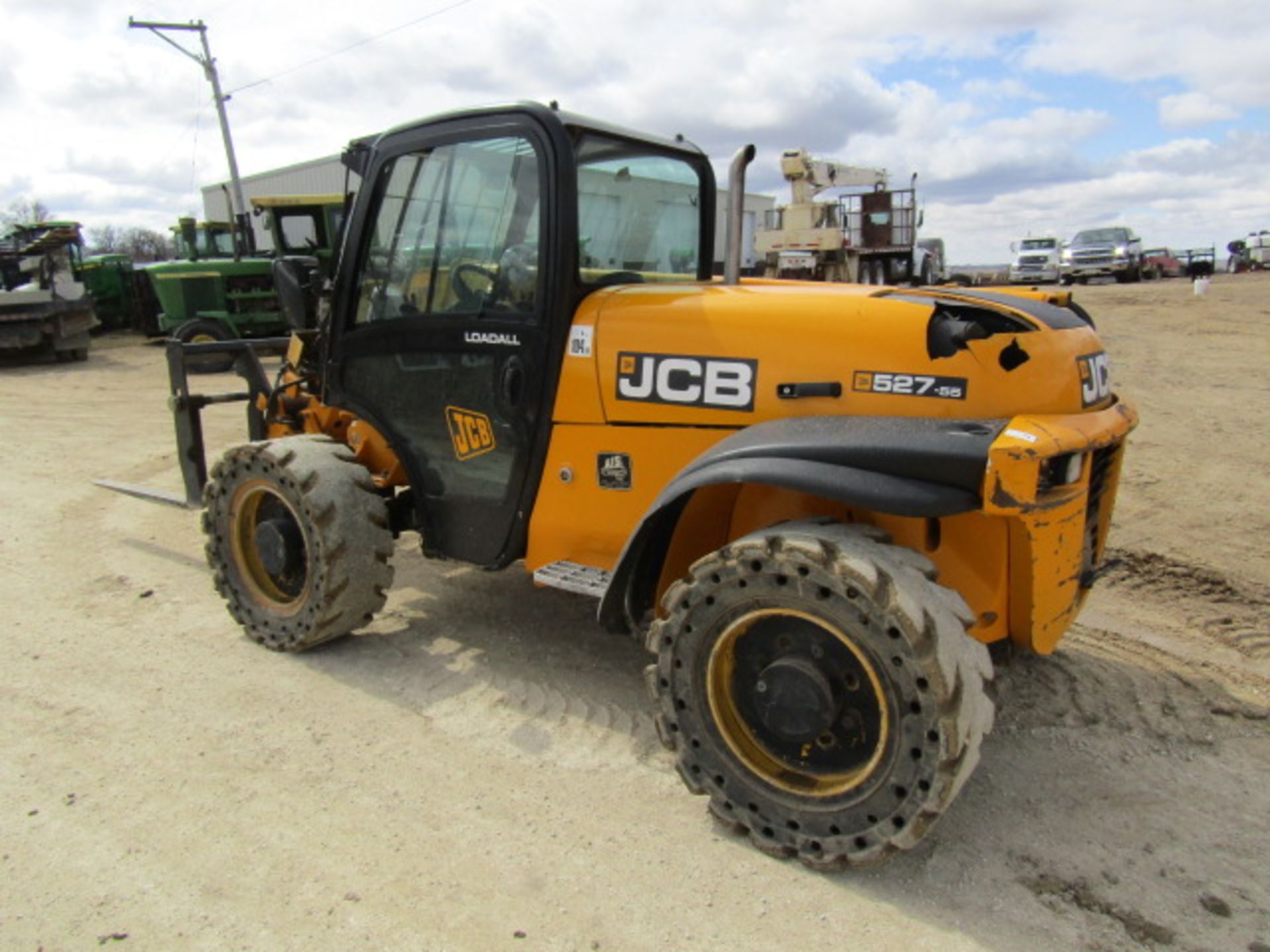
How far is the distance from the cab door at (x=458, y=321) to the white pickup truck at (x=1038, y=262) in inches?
1148

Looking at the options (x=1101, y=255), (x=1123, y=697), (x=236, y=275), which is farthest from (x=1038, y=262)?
(x=1123, y=697)

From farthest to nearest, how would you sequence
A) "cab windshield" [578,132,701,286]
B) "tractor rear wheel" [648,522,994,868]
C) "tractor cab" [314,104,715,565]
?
"cab windshield" [578,132,701,286]
"tractor cab" [314,104,715,565]
"tractor rear wheel" [648,522,994,868]

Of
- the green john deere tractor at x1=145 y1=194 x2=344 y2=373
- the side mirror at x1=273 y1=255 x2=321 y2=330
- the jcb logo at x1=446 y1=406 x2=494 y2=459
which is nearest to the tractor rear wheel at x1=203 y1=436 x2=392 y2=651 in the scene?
the jcb logo at x1=446 y1=406 x2=494 y2=459

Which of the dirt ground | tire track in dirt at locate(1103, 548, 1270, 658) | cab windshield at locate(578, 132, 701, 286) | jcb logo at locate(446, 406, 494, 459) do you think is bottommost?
the dirt ground

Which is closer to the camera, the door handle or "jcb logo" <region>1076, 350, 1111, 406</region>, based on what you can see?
"jcb logo" <region>1076, 350, 1111, 406</region>

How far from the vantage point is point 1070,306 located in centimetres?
354

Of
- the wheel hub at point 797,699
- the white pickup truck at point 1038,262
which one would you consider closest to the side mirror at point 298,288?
the wheel hub at point 797,699

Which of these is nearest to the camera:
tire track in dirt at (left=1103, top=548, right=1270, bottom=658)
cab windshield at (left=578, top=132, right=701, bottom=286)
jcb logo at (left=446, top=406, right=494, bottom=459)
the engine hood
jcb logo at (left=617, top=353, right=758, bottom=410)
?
the engine hood

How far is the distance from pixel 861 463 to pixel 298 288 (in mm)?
2977

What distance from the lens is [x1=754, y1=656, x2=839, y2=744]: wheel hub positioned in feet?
9.19

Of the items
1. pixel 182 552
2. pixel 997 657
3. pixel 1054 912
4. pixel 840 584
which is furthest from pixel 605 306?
pixel 182 552

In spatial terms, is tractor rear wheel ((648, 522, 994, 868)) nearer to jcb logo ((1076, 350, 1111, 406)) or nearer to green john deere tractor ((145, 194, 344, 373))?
jcb logo ((1076, 350, 1111, 406))

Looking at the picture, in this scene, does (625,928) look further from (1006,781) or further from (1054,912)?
(1006,781)

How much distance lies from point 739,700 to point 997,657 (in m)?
1.20
